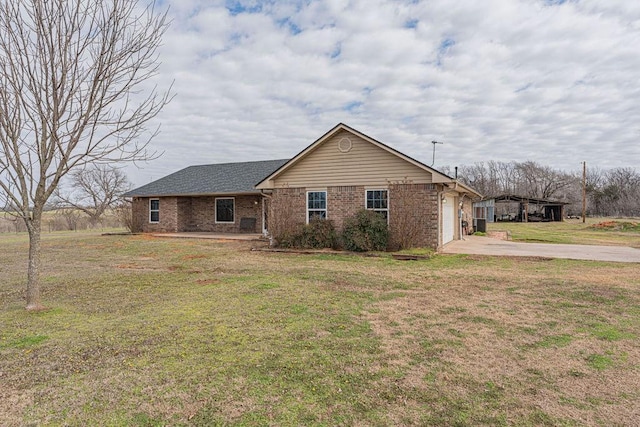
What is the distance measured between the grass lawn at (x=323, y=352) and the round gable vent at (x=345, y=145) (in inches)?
269

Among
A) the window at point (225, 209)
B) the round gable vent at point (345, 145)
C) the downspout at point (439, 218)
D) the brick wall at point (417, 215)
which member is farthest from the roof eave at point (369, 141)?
the window at point (225, 209)

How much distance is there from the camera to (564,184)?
5525cm

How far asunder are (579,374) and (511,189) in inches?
2767

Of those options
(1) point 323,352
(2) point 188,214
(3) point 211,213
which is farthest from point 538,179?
(1) point 323,352

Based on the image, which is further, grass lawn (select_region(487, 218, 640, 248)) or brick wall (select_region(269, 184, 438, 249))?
grass lawn (select_region(487, 218, 640, 248))

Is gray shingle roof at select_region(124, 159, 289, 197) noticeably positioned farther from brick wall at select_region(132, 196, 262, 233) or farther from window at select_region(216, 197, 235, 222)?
window at select_region(216, 197, 235, 222)

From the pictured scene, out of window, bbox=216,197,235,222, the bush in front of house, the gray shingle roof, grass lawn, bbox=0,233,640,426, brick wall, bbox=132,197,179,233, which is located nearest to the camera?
grass lawn, bbox=0,233,640,426

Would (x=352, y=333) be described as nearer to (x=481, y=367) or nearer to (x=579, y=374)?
(x=481, y=367)

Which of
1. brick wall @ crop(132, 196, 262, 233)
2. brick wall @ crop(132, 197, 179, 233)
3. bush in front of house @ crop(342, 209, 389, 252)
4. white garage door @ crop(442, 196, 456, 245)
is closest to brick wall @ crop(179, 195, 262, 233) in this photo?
brick wall @ crop(132, 196, 262, 233)

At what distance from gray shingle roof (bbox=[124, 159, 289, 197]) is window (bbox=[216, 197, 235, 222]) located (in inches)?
35.1

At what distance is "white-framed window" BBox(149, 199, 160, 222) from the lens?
898 inches

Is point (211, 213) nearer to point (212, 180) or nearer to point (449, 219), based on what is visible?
point (212, 180)

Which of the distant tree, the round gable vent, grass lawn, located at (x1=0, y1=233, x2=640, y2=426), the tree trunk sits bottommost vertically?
grass lawn, located at (x1=0, y1=233, x2=640, y2=426)

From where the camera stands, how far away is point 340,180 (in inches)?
558
